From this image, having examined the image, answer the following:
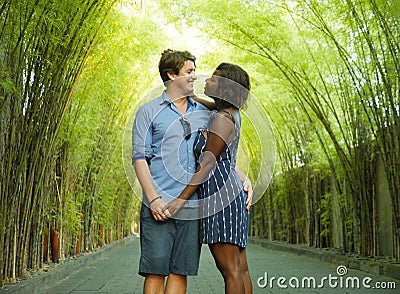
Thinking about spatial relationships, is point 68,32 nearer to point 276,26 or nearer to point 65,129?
point 65,129

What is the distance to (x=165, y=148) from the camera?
2.60 meters

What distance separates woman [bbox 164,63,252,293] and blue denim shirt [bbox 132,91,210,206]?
0.04 metres

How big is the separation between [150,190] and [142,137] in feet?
0.68

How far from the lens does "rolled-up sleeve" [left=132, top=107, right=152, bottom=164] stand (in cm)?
261

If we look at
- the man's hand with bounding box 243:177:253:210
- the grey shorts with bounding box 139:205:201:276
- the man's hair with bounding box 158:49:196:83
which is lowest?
the grey shorts with bounding box 139:205:201:276

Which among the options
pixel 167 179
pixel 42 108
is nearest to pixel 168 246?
pixel 167 179

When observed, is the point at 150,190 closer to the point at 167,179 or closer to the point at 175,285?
the point at 167,179

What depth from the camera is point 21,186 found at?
17.6ft

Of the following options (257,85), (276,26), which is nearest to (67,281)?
(276,26)

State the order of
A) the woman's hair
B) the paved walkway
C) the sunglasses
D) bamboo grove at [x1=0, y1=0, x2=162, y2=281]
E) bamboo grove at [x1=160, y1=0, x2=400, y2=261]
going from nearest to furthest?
the sunglasses
the woman's hair
bamboo grove at [x1=0, y1=0, x2=162, y2=281]
the paved walkway
bamboo grove at [x1=160, y1=0, x2=400, y2=261]

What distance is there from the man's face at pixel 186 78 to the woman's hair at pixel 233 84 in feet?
0.41

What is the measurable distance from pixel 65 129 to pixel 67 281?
165 centimetres

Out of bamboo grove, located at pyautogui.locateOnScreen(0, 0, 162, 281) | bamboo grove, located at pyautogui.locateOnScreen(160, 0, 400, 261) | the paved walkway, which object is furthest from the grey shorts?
bamboo grove, located at pyautogui.locateOnScreen(160, 0, 400, 261)

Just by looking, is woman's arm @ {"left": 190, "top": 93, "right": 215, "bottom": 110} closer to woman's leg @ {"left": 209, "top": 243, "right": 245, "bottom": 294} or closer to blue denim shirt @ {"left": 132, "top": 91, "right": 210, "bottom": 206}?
blue denim shirt @ {"left": 132, "top": 91, "right": 210, "bottom": 206}
